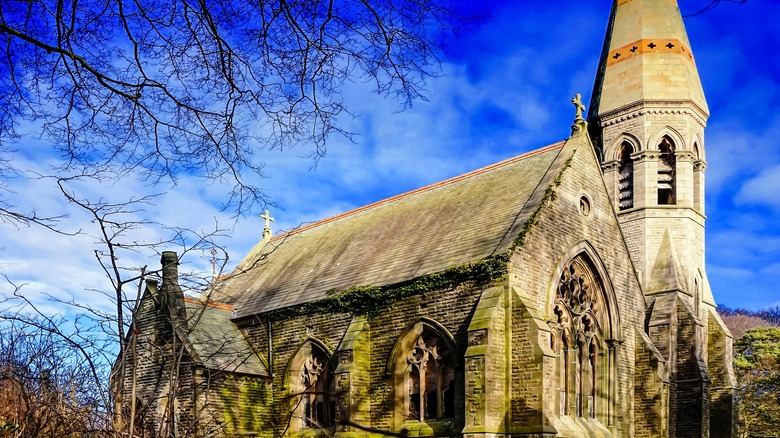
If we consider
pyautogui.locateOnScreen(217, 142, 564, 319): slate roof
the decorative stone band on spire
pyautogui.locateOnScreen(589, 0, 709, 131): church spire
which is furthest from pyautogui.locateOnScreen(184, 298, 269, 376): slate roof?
the decorative stone band on spire

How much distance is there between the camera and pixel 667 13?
94.5ft

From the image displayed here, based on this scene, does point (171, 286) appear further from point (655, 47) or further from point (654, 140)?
point (655, 47)

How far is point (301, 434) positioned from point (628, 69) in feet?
56.7

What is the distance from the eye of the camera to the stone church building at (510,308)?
16516mm

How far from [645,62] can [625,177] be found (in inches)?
170

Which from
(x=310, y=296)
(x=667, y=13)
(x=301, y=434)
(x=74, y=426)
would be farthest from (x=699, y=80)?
(x=74, y=426)

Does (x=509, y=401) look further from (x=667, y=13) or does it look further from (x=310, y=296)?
(x=667, y=13)

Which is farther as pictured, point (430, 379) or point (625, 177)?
point (625, 177)

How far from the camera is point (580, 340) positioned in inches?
752

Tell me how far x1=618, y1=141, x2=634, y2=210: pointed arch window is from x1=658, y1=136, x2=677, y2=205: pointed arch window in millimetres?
942

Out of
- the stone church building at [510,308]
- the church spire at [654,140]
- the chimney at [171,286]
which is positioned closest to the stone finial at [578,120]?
the stone church building at [510,308]

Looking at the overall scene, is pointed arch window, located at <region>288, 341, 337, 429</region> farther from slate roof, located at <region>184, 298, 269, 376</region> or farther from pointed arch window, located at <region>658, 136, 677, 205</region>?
pointed arch window, located at <region>658, 136, 677, 205</region>

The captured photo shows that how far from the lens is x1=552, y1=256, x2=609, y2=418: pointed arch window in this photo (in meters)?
18.1

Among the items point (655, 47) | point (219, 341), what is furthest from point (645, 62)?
point (219, 341)
